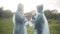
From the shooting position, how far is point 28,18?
1.36 metres

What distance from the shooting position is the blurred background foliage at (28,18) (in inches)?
52.9

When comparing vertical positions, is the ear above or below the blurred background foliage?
above

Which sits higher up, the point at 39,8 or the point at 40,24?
the point at 39,8

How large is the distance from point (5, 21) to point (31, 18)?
26 cm

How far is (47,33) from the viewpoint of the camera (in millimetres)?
1361

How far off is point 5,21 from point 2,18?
4cm

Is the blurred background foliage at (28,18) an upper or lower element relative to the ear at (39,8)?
lower

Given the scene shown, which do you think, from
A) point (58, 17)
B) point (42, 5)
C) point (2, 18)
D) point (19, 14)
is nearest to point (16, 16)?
point (19, 14)

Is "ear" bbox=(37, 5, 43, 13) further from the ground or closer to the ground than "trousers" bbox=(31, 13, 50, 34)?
further from the ground

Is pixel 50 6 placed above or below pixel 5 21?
above

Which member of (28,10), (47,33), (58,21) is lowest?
(47,33)

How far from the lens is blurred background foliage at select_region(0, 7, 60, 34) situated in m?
1.34

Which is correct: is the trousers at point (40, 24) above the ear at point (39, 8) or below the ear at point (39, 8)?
below

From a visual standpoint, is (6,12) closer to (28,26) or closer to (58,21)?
(28,26)
